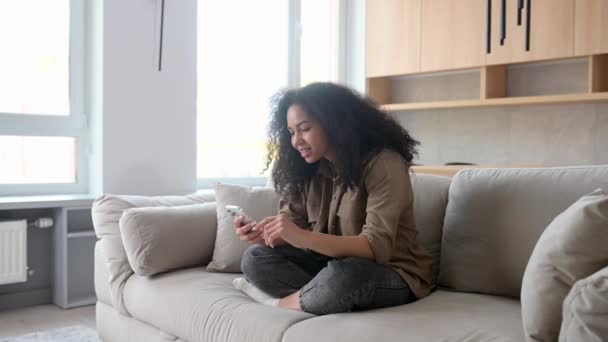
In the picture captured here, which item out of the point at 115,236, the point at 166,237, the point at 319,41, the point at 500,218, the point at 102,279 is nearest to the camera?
the point at 500,218

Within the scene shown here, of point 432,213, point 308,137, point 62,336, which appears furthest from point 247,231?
point 62,336

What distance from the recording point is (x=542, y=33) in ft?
11.0

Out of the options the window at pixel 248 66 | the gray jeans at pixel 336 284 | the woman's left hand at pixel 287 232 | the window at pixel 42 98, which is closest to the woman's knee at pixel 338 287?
the gray jeans at pixel 336 284

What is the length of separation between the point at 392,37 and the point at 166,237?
7.98ft

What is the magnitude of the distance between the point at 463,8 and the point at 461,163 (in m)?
0.92

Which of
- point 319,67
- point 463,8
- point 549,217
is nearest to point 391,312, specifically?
point 549,217

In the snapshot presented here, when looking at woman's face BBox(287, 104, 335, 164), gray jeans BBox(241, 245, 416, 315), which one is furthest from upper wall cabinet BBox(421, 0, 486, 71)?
gray jeans BBox(241, 245, 416, 315)

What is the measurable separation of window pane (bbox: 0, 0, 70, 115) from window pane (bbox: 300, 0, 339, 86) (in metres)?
1.71

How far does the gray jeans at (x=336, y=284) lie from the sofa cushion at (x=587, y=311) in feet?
1.84

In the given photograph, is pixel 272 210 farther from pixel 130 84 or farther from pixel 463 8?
pixel 463 8

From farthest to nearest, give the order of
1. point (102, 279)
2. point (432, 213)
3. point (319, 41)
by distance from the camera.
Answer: point (319, 41) < point (102, 279) < point (432, 213)

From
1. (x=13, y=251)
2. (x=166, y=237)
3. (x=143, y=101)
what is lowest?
(x=13, y=251)

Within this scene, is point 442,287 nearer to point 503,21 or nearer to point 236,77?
point 503,21

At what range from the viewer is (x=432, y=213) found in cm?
208
